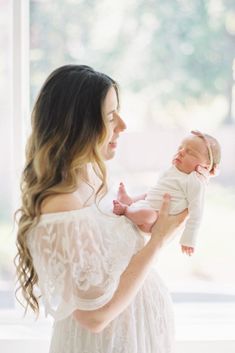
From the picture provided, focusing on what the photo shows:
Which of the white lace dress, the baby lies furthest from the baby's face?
the white lace dress

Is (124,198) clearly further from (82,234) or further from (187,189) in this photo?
(82,234)

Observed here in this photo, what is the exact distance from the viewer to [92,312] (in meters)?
1.25

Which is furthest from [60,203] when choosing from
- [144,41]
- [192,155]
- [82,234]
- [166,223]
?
[144,41]

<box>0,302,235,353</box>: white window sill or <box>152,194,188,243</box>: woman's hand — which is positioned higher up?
<box>152,194,188,243</box>: woman's hand

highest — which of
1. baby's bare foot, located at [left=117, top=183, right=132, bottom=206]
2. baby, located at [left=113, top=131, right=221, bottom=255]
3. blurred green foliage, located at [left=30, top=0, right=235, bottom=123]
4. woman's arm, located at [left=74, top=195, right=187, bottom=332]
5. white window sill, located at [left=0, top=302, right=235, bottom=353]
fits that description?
blurred green foliage, located at [left=30, top=0, right=235, bottom=123]

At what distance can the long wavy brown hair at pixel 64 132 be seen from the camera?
1.31 meters

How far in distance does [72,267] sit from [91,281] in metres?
0.06

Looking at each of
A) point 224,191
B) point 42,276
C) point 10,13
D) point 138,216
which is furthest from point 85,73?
point 224,191

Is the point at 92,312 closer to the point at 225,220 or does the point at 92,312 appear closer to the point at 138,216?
the point at 138,216

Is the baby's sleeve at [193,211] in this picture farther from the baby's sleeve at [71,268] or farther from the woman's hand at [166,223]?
the baby's sleeve at [71,268]

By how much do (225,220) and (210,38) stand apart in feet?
2.35

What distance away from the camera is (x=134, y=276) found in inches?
51.9

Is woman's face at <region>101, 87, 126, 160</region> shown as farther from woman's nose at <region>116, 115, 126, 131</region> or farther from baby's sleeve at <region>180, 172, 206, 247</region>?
baby's sleeve at <region>180, 172, 206, 247</region>

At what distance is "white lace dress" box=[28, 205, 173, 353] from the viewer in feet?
4.13
